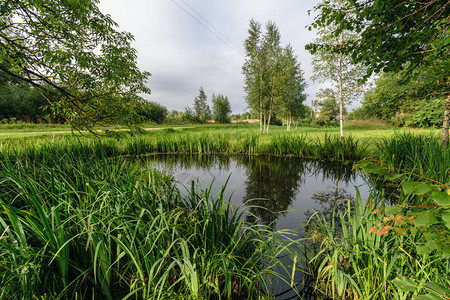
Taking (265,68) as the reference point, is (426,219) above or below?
below

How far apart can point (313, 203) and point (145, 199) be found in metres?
3.18

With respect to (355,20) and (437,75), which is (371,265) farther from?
(355,20)

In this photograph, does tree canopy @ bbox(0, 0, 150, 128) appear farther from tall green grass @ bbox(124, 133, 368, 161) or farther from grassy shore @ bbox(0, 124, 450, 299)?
tall green grass @ bbox(124, 133, 368, 161)

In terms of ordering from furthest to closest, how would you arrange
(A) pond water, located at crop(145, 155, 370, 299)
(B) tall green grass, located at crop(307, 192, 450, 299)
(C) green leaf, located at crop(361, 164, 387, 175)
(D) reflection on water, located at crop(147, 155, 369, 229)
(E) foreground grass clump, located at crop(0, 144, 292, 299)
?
(D) reflection on water, located at crop(147, 155, 369, 229)
(A) pond water, located at crop(145, 155, 370, 299)
(B) tall green grass, located at crop(307, 192, 450, 299)
(E) foreground grass clump, located at crop(0, 144, 292, 299)
(C) green leaf, located at crop(361, 164, 387, 175)

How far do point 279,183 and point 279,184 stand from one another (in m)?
0.08

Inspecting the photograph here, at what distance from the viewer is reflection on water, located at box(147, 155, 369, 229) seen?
330cm

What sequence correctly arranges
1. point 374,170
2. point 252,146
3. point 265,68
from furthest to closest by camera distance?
1. point 265,68
2. point 252,146
3. point 374,170

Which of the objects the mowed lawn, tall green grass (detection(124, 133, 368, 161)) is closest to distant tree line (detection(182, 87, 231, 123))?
the mowed lawn

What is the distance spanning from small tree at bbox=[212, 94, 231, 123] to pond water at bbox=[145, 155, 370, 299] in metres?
33.0

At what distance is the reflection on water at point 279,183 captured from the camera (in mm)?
3297

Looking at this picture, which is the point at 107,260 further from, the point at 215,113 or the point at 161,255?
the point at 215,113

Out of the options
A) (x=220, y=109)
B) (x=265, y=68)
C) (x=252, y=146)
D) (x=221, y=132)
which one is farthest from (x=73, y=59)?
(x=220, y=109)

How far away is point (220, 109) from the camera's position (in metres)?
39.7

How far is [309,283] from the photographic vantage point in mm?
1836
